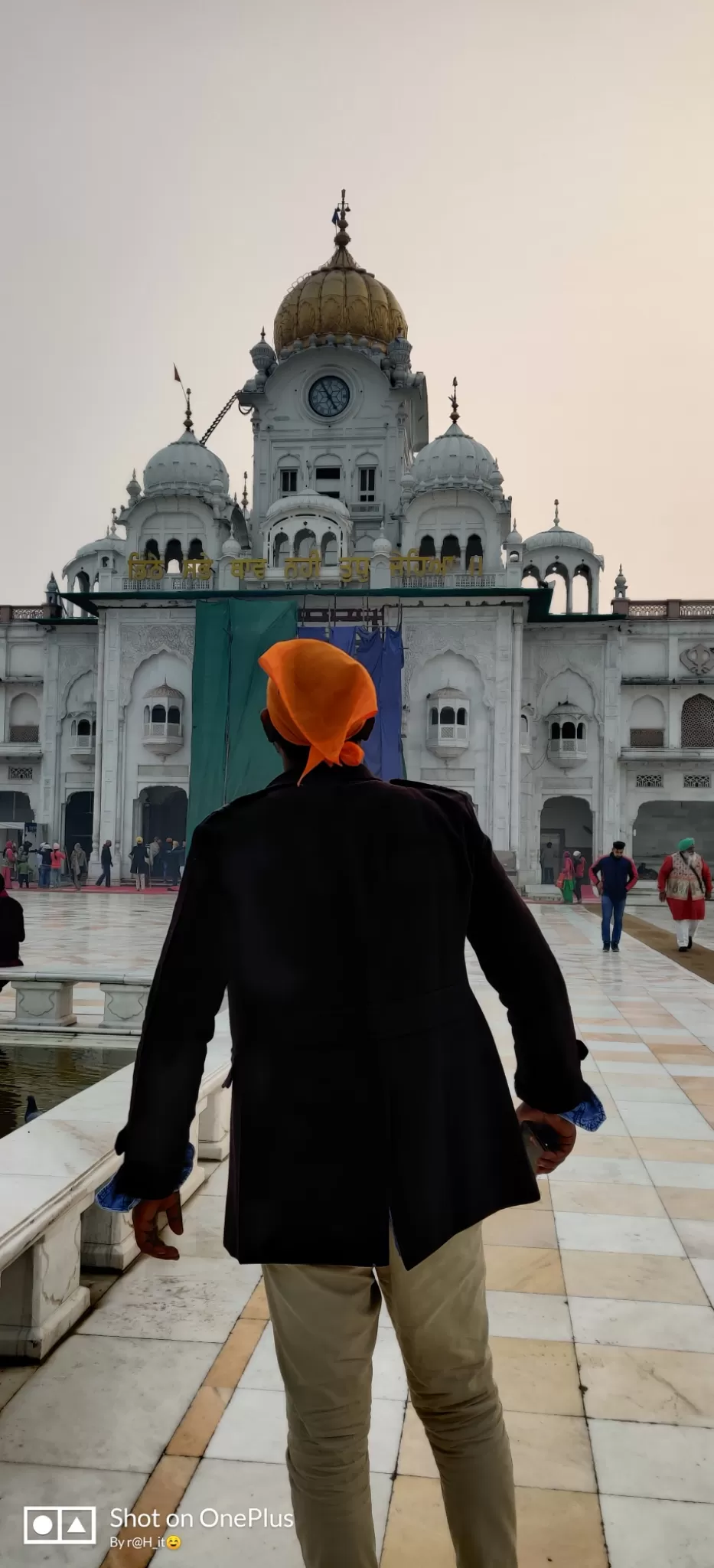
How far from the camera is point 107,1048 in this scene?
6.03m

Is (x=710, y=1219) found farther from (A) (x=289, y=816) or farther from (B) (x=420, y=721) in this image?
(B) (x=420, y=721)

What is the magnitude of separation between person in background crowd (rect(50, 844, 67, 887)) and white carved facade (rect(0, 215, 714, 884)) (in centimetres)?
200

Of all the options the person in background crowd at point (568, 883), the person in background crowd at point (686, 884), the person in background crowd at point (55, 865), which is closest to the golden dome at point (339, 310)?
the person in background crowd at point (55, 865)

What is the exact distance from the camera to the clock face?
32.0m

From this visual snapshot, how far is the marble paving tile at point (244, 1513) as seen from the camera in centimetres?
192

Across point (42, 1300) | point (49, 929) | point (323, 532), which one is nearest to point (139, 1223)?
point (42, 1300)

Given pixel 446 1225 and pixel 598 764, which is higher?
pixel 598 764

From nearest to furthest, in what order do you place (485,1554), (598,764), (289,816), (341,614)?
(485,1554) < (289,816) < (341,614) < (598,764)

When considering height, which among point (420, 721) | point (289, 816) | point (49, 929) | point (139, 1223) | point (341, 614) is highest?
point (341, 614)

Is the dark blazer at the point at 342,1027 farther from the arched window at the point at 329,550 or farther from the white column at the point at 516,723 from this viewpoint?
the arched window at the point at 329,550

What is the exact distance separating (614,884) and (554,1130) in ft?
33.9

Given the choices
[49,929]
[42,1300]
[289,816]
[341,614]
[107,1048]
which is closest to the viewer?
[289,816]

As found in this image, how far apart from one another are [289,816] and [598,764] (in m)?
28.7

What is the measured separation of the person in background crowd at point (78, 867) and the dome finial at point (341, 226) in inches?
862
